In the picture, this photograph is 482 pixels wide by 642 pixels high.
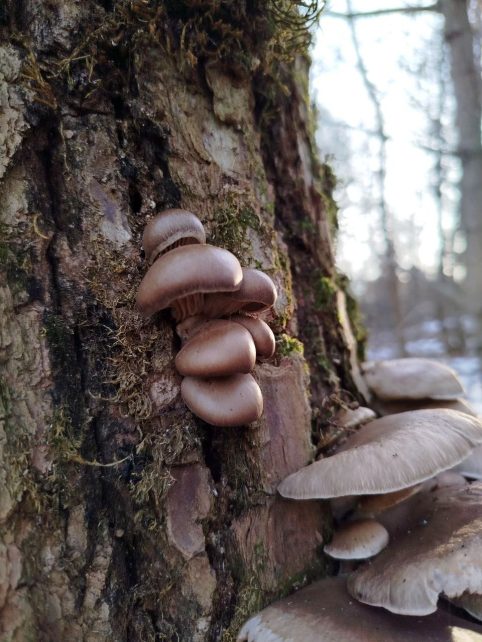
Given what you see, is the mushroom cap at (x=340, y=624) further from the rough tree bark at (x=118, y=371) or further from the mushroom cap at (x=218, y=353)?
the mushroom cap at (x=218, y=353)

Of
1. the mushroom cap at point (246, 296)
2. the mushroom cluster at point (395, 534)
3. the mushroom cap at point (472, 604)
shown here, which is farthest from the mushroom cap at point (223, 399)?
the mushroom cap at point (472, 604)

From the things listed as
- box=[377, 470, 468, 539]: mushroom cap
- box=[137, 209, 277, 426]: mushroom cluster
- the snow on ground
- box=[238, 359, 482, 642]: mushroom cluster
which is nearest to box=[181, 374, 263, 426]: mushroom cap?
box=[137, 209, 277, 426]: mushroom cluster

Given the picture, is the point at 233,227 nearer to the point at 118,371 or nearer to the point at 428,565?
the point at 118,371

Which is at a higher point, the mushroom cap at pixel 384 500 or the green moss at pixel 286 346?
the green moss at pixel 286 346

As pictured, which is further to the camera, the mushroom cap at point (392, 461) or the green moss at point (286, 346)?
the green moss at point (286, 346)

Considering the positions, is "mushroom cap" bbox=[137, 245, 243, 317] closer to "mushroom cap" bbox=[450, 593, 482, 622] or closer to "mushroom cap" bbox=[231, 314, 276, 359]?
"mushroom cap" bbox=[231, 314, 276, 359]

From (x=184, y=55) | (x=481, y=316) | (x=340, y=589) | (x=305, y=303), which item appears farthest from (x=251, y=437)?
(x=481, y=316)
